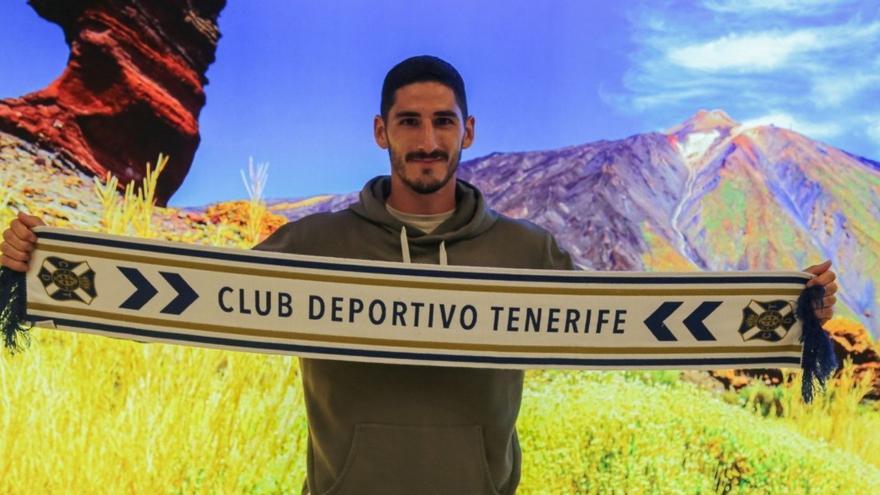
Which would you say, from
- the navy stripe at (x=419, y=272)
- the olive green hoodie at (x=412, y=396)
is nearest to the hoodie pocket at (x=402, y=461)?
the olive green hoodie at (x=412, y=396)

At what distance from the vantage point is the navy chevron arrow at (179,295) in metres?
2.17

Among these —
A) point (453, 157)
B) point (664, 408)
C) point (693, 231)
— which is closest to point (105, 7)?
point (693, 231)

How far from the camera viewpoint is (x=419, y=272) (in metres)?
2.09

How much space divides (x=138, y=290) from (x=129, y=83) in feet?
42.3

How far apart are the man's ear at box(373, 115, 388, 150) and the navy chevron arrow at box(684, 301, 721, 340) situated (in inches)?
41.6

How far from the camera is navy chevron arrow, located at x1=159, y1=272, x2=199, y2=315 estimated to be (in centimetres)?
217

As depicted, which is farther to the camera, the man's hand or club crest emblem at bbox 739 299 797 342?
club crest emblem at bbox 739 299 797 342

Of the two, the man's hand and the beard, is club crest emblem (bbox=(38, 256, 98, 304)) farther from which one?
the man's hand

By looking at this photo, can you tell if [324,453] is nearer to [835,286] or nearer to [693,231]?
[835,286]

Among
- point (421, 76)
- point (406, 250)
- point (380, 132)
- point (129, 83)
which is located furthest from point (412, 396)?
point (129, 83)

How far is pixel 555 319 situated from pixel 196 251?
1071 millimetres

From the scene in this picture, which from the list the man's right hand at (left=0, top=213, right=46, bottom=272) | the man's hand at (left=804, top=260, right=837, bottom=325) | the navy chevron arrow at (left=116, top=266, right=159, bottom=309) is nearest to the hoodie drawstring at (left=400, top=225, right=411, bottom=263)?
the navy chevron arrow at (left=116, top=266, right=159, bottom=309)

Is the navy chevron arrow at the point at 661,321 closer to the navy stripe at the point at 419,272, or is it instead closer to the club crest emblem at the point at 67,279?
the navy stripe at the point at 419,272

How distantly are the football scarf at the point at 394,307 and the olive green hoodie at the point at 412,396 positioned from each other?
0.05 meters
